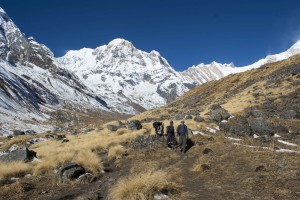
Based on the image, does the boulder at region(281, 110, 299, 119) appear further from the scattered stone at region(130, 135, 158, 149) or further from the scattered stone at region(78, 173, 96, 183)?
the scattered stone at region(78, 173, 96, 183)

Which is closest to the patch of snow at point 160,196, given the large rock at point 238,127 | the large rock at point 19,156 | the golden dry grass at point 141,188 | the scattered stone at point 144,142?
the golden dry grass at point 141,188

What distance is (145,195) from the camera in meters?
11.6

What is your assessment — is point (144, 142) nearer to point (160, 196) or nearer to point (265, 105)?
point (160, 196)

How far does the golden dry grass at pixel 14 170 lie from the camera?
57.4ft

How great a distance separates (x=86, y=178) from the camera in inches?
649

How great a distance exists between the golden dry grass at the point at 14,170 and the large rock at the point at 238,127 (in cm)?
1707

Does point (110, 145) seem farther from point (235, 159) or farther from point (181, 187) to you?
point (181, 187)

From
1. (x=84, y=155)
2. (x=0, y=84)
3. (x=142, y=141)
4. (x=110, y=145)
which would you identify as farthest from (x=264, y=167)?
(x=0, y=84)

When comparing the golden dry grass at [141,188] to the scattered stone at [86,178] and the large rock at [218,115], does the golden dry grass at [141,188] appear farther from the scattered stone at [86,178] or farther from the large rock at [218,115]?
the large rock at [218,115]

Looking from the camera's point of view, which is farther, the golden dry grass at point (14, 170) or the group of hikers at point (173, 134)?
the group of hikers at point (173, 134)

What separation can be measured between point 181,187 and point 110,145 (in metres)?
14.6

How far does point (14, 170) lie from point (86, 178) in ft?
14.0

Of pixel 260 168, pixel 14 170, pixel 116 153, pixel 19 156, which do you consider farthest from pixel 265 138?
pixel 14 170

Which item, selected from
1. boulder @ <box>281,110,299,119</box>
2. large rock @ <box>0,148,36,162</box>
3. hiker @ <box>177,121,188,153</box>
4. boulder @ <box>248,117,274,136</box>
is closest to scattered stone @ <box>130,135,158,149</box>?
hiker @ <box>177,121,188,153</box>
